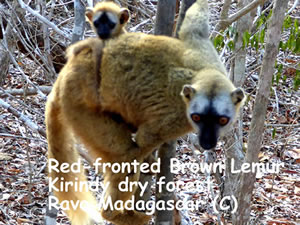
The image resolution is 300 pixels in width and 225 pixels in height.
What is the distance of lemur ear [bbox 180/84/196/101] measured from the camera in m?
4.24

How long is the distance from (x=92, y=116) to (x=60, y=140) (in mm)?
617

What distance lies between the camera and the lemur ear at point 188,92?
4.24m

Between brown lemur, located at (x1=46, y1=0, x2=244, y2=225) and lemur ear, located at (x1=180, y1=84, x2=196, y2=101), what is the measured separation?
32mm

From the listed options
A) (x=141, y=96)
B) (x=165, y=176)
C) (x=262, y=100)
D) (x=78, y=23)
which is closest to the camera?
(x=141, y=96)

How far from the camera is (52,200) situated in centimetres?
607

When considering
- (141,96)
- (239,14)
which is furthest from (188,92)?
(239,14)

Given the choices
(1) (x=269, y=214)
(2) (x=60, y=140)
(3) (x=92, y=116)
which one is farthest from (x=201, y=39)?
(1) (x=269, y=214)

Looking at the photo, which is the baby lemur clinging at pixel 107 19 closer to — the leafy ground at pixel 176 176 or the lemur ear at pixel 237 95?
the lemur ear at pixel 237 95

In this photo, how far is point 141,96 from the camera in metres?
4.65

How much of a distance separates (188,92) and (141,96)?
58 centimetres

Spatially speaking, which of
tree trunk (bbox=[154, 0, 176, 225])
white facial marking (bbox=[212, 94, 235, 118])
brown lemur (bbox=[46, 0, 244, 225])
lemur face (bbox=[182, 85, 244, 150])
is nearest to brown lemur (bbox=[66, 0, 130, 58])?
brown lemur (bbox=[46, 0, 244, 225])

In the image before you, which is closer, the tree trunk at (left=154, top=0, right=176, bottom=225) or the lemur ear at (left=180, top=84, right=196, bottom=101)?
the lemur ear at (left=180, top=84, right=196, bottom=101)

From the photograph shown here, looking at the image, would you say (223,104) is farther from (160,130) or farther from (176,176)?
(176,176)

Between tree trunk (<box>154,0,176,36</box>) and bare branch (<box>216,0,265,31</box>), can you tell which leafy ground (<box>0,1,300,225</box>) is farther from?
tree trunk (<box>154,0,176,36</box>)
